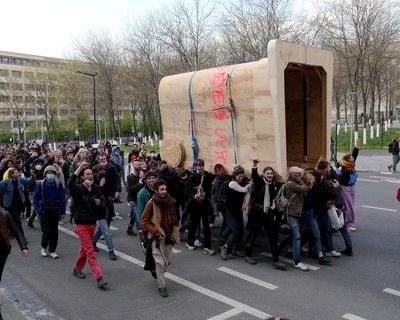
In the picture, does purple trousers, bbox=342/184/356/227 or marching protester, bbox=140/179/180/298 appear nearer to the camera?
marching protester, bbox=140/179/180/298

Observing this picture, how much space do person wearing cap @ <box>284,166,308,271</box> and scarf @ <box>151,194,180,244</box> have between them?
1.81m

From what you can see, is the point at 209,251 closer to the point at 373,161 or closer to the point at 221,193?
the point at 221,193

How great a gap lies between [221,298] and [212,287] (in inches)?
16.0

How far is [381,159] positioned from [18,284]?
2107cm

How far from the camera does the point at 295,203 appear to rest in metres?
6.40

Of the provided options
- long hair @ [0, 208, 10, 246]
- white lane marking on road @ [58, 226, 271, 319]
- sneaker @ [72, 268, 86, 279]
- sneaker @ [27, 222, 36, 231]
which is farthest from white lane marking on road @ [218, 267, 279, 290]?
sneaker @ [27, 222, 36, 231]

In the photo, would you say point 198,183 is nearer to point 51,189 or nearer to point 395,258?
point 51,189

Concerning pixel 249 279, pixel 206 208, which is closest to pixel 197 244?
pixel 206 208

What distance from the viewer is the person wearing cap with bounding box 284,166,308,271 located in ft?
20.7

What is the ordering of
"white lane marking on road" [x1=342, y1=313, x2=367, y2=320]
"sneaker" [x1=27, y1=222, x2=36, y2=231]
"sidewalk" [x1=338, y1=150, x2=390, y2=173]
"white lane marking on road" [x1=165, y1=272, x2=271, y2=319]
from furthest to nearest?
1. "sidewalk" [x1=338, y1=150, x2=390, y2=173]
2. "sneaker" [x1=27, y1=222, x2=36, y2=231]
3. "white lane marking on road" [x1=165, y1=272, x2=271, y2=319]
4. "white lane marking on road" [x1=342, y1=313, x2=367, y2=320]

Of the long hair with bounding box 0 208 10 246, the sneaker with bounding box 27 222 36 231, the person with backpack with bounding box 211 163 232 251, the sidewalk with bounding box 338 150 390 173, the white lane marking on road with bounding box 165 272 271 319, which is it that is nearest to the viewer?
the long hair with bounding box 0 208 10 246

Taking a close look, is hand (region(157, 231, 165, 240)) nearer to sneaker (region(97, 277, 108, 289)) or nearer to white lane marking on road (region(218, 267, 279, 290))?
sneaker (region(97, 277, 108, 289))

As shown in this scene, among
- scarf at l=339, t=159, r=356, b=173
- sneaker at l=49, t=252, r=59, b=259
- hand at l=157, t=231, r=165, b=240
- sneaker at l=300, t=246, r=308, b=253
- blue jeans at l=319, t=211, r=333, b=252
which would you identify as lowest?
sneaker at l=300, t=246, r=308, b=253

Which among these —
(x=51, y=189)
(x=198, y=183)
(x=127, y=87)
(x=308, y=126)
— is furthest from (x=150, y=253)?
(x=127, y=87)
